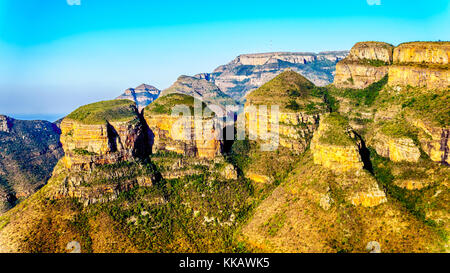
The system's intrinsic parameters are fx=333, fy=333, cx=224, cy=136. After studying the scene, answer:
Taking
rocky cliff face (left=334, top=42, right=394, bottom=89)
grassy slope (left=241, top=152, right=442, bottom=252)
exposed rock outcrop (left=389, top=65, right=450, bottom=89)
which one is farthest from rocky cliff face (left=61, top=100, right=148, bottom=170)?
exposed rock outcrop (left=389, top=65, right=450, bottom=89)

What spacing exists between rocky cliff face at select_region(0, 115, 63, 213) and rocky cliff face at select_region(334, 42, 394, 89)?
10038 cm

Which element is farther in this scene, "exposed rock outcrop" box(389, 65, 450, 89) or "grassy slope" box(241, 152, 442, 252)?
"exposed rock outcrop" box(389, 65, 450, 89)

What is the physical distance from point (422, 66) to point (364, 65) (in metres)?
22.9

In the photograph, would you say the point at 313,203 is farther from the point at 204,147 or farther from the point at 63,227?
the point at 63,227

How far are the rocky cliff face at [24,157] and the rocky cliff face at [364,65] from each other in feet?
329

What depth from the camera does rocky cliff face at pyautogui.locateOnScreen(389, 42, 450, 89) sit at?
6994 centimetres

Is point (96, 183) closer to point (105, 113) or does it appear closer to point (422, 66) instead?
point (105, 113)

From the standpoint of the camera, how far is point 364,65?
319ft

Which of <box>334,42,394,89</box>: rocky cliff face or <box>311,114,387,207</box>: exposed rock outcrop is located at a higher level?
<box>334,42,394,89</box>: rocky cliff face

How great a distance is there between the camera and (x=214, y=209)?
2864 inches

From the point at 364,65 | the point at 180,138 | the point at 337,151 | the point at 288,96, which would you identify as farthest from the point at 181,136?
the point at 364,65

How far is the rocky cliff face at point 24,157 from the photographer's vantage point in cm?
10050

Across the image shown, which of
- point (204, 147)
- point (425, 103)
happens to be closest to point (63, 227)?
point (204, 147)

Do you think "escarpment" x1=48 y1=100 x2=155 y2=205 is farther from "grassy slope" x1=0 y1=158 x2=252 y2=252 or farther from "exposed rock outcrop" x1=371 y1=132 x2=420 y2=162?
"exposed rock outcrop" x1=371 y1=132 x2=420 y2=162
